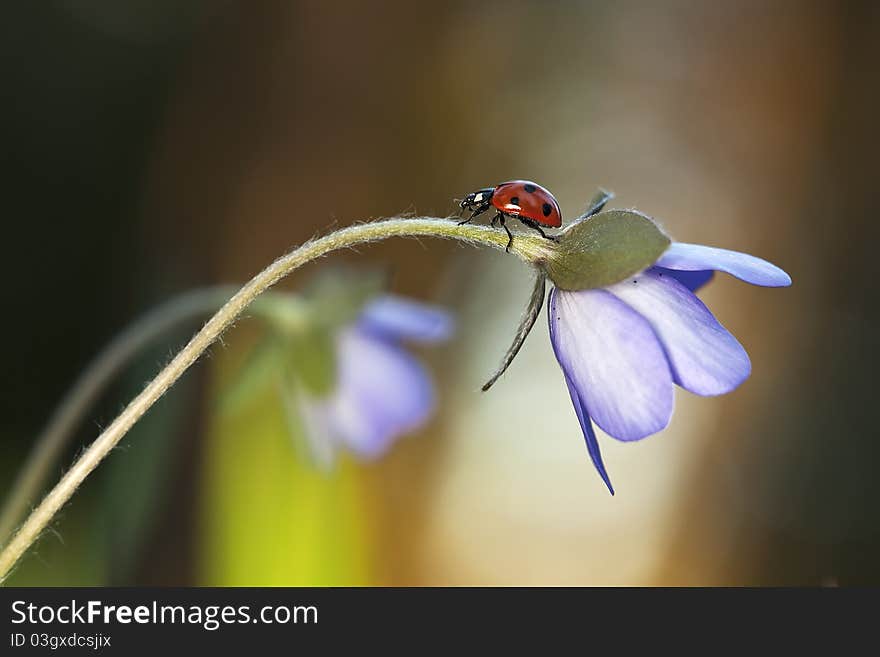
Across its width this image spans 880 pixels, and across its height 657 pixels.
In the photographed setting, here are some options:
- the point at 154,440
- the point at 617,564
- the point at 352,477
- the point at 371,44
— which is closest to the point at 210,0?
the point at 371,44

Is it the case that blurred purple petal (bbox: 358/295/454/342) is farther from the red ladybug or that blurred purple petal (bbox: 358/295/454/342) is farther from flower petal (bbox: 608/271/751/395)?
flower petal (bbox: 608/271/751/395)

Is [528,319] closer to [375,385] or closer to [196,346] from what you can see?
[196,346]

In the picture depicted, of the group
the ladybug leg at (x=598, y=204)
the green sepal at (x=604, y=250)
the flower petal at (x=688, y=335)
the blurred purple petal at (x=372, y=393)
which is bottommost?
the flower petal at (x=688, y=335)

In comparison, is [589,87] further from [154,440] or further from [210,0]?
[154,440]

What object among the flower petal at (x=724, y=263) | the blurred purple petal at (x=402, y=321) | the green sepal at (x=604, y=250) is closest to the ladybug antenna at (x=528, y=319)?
the green sepal at (x=604, y=250)

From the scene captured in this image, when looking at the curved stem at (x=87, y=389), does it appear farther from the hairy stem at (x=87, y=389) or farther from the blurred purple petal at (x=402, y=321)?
the blurred purple petal at (x=402, y=321)

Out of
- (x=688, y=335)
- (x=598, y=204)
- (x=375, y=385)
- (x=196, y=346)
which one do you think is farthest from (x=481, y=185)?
(x=196, y=346)

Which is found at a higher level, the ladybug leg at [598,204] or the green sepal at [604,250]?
the ladybug leg at [598,204]
